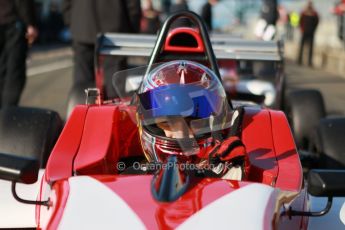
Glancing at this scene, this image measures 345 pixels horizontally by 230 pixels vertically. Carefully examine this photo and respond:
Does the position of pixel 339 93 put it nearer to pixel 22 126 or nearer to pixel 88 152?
pixel 22 126

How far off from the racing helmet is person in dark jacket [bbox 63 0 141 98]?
3.50m

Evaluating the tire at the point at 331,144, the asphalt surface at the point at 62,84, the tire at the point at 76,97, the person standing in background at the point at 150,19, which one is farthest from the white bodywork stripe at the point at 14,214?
the person standing in background at the point at 150,19

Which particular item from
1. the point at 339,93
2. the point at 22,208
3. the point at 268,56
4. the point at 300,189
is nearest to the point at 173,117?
the point at 300,189

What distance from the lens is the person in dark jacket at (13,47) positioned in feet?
20.6

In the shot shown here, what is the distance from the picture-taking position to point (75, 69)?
252 inches

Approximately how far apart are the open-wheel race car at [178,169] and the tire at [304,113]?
1.35 metres

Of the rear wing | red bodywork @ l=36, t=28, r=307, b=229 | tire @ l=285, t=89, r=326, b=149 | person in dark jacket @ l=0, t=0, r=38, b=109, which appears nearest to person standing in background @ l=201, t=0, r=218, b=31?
person in dark jacket @ l=0, t=0, r=38, b=109

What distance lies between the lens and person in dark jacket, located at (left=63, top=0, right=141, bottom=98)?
6.41 metres

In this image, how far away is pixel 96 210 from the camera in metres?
2.25

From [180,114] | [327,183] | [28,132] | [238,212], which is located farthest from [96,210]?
[28,132]

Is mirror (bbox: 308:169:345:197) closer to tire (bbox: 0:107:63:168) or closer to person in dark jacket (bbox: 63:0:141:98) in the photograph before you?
tire (bbox: 0:107:63:168)

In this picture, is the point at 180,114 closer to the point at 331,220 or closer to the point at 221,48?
the point at 331,220

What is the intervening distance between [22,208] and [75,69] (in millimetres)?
3518

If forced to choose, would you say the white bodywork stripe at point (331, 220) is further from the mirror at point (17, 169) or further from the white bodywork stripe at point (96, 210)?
the mirror at point (17, 169)
